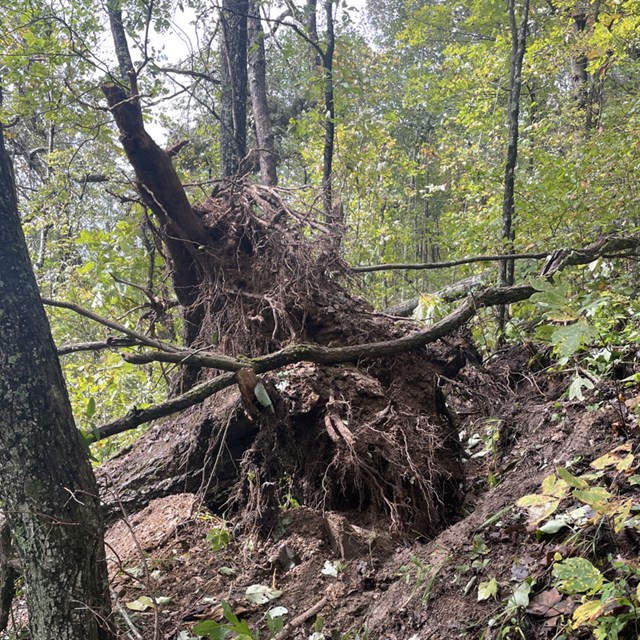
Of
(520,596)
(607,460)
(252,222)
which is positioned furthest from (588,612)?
(252,222)

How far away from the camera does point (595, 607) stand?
1393 millimetres

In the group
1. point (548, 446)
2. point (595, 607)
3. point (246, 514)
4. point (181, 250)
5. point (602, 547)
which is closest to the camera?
point (595, 607)

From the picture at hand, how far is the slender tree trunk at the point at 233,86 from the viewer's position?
5.12m

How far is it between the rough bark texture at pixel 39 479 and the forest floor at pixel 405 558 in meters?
0.19

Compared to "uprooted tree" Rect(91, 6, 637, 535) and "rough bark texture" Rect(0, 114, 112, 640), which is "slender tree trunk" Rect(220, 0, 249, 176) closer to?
"uprooted tree" Rect(91, 6, 637, 535)

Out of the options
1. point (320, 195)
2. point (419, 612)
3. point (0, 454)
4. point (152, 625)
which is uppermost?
point (320, 195)

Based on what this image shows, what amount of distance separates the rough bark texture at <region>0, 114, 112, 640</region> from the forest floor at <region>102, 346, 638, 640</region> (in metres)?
0.19

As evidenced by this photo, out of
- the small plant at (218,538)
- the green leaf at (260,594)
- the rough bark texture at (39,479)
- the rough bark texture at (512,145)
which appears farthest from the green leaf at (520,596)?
the rough bark texture at (512,145)

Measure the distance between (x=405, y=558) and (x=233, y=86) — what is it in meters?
4.90

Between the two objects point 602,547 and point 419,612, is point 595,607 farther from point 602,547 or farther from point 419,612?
point 419,612

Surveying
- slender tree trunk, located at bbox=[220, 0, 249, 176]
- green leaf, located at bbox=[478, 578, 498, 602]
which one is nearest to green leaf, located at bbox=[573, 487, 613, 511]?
green leaf, located at bbox=[478, 578, 498, 602]

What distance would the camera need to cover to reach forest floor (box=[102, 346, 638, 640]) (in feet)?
5.89

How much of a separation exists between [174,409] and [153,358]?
0.32 m

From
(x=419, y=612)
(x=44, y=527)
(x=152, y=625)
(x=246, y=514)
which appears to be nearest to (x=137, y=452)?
(x=246, y=514)
